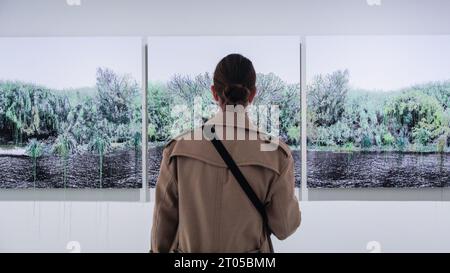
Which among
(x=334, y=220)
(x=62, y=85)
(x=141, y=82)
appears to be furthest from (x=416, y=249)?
(x=62, y=85)

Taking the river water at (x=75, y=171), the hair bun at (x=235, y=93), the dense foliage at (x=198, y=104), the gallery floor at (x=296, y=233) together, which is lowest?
the gallery floor at (x=296, y=233)

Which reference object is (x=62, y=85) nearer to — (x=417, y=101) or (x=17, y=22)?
(x=17, y=22)

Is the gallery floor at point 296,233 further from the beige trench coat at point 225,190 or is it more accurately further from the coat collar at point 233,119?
the coat collar at point 233,119

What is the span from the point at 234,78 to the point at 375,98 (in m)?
2.66

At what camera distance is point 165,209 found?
1.43 meters

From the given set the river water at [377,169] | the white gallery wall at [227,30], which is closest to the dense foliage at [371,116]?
the river water at [377,169]

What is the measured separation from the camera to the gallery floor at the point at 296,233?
3268 mm

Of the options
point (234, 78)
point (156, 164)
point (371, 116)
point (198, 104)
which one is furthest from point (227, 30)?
point (234, 78)

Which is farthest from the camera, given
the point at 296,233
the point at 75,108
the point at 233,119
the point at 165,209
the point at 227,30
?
the point at 75,108

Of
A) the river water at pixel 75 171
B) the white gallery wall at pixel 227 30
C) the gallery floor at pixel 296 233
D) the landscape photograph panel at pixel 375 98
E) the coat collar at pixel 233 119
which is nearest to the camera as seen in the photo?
the coat collar at pixel 233 119

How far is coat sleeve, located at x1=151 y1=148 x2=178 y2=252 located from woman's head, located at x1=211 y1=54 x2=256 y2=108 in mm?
Result: 316

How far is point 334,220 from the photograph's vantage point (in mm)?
3537

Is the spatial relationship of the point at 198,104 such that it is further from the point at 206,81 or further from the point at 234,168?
the point at 234,168

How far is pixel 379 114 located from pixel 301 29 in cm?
112
